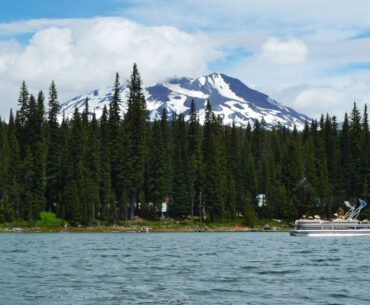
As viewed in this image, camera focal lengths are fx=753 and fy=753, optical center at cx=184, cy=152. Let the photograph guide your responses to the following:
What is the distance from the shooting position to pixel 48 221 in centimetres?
12594

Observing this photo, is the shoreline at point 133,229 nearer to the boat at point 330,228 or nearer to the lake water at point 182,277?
the boat at point 330,228

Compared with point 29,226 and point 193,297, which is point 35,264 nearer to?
point 193,297

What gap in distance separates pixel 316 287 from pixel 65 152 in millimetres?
103233

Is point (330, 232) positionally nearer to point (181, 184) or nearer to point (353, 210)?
point (353, 210)

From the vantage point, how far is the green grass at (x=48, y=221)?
123625mm

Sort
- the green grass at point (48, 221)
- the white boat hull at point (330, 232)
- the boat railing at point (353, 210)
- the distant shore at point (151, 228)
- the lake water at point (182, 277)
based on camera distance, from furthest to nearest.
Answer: the boat railing at point (353, 210)
the green grass at point (48, 221)
the distant shore at point (151, 228)
the white boat hull at point (330, 232)
the lake water at point (182, 277)

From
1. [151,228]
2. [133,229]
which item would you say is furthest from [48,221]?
[151,228]

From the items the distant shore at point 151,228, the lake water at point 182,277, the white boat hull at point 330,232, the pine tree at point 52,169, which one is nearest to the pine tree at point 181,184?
the distant shore at point 151,228

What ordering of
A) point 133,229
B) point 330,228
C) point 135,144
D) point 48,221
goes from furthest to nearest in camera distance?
point 135,144
point 48,221
point 133,229
point 330,228

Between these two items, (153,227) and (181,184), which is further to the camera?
(181,184)

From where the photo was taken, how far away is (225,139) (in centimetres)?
16638

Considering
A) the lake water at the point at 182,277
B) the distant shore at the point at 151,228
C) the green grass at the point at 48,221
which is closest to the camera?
the lake water at the point at 182,277

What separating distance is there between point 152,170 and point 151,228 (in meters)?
20.2

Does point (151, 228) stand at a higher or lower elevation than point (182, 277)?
higher
